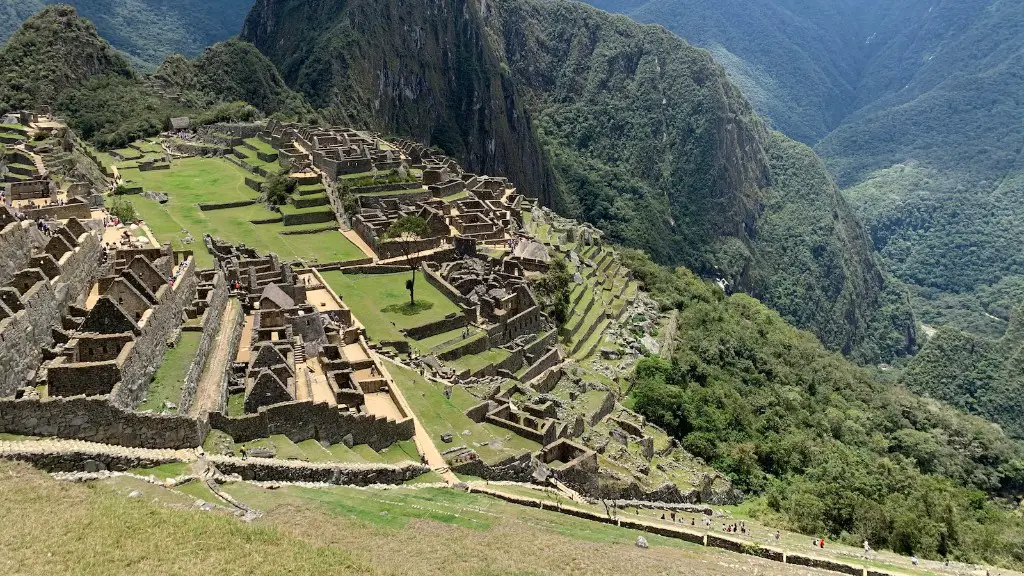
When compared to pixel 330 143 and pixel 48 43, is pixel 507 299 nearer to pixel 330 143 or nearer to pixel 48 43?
pixel 330 143

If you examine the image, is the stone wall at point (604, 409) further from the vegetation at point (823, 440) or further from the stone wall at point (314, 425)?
the stone wall at point (314, 425)

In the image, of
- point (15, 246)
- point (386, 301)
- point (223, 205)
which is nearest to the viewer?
point (15, 246)

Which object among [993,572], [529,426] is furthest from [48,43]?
[993,572]

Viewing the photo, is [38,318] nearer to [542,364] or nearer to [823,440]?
[542,364]

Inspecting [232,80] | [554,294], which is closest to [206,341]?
[554,294]

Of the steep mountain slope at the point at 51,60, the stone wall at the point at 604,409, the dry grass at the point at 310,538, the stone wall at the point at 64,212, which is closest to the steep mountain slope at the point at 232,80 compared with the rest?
the steep mountain slope at the point at 51,60

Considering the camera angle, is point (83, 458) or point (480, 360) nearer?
point (83, 458)
